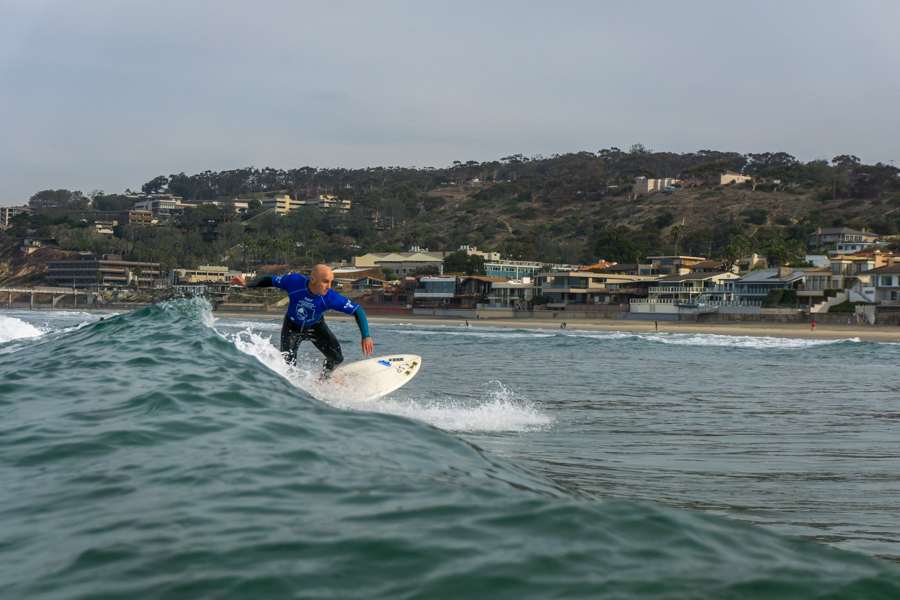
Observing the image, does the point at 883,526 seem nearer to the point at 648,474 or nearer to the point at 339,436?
the point at 648,474

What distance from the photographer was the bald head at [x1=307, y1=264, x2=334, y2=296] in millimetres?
8312

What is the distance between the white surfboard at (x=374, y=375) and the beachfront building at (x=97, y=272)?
417 feet

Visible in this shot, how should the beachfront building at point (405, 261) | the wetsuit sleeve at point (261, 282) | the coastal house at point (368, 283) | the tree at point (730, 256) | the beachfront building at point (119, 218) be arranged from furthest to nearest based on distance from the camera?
Answer: the beachfront building at point (119, 218) → the beachfront building at point (405, 261) → the coastal house at point (368, 283) → the tree at point (730, 256) → the wetsuit sleeve at point (261, 282)

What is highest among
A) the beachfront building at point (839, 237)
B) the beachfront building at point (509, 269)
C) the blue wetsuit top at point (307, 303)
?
the beachfront building at point (839, 237)

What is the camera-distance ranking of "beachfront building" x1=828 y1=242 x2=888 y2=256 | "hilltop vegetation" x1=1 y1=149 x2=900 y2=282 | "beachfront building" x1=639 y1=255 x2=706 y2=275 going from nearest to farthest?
1. "beachfront building" x1=639 y1=255 x2=706 y2=275
2. "beachfront building" x1=828 y1=242 x2=888 y2=256
3. "hilltop vegetation" x1=1 y1=149 x2=900 y2=282

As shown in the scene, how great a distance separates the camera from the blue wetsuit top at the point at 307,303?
8.57m

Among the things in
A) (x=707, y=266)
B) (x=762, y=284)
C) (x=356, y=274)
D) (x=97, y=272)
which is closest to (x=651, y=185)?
→ (x=707, y=266)

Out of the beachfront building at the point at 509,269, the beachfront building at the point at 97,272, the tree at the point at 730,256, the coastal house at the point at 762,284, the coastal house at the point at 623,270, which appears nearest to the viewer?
the coastal house at the point at 762,284

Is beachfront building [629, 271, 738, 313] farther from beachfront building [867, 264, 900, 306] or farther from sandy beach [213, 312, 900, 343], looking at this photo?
beachfront building [867, 264, 900, 306]

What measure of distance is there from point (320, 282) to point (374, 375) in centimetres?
150

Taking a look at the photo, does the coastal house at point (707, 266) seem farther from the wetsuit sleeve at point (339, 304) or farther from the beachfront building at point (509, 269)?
the wetsuit sleeve at point (339, 304)

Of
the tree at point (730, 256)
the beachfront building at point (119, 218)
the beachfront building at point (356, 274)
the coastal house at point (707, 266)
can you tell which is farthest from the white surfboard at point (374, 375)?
the beachfront building at point (119, 218)

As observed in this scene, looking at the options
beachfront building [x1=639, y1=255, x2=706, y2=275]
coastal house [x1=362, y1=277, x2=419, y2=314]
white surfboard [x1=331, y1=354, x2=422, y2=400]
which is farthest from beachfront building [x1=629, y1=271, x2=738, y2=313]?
white surfboard [x1=331, y1=354, x2=422, y2=400]

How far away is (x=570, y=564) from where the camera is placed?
277 centimetres
